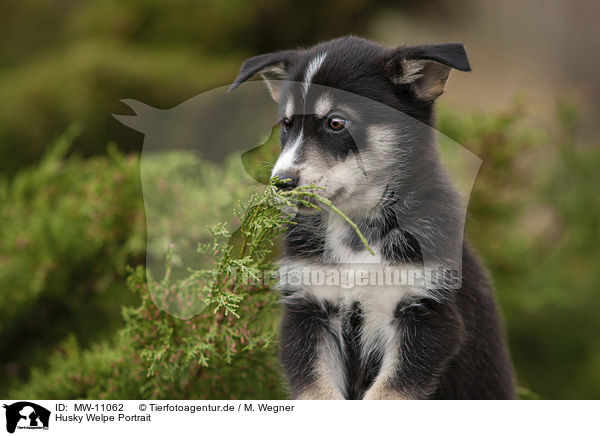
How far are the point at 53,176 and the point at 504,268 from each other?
3.07 meters

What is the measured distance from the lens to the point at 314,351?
7.55 ft

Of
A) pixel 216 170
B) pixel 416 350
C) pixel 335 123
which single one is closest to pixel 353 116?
pixel 335 123

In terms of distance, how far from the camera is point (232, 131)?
2482 millimetres

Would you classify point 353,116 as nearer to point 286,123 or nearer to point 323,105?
point 323,105

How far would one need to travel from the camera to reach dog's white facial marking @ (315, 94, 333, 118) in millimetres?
2109

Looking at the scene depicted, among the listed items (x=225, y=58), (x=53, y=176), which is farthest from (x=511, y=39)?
(x=53, y=176)

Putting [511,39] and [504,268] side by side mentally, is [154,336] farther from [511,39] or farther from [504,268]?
[511,39]

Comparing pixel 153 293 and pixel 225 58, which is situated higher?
pixel 225 58

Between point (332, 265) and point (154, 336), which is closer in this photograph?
point (332, 265)

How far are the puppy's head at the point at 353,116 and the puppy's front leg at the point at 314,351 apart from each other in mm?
419

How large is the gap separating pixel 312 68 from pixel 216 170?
4.05 ft
